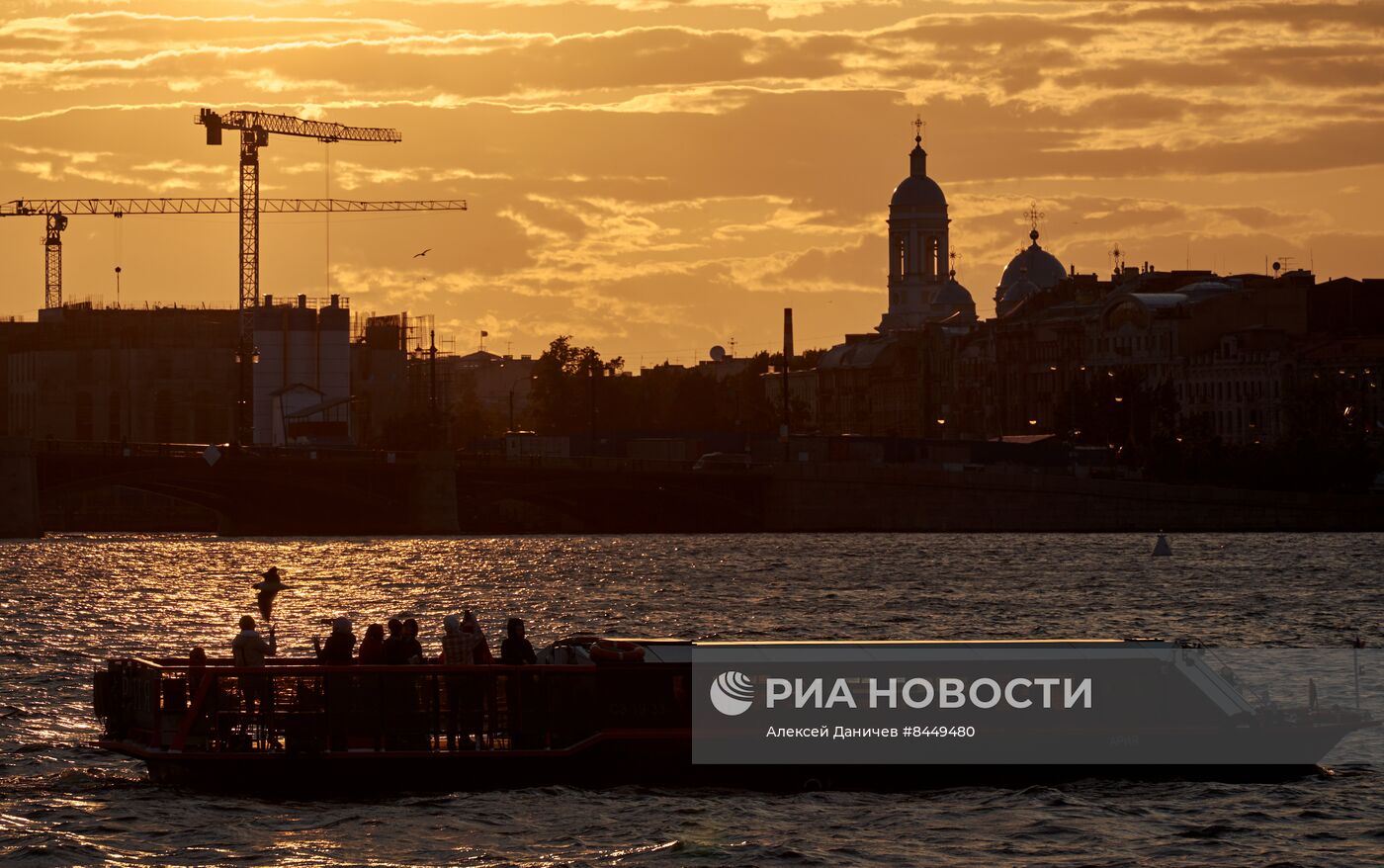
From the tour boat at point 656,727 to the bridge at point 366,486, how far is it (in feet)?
300

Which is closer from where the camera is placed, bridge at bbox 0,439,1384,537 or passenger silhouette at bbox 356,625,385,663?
passenger silhouette at bbox 356,625,385,663

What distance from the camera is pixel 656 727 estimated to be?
116 feet

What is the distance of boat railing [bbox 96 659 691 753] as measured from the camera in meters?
35.3

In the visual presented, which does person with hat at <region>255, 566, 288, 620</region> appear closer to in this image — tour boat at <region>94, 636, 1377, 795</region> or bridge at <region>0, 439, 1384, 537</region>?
tour boat at <region>94, 636, 1377, 795</region>

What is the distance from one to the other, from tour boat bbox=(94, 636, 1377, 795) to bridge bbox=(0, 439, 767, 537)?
91502 mm

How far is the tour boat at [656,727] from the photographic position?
115 feet

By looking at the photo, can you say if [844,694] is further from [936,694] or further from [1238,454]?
[1238,454]

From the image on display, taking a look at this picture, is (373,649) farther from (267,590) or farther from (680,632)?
(680,632)

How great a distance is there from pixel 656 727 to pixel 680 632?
28889 millimetres

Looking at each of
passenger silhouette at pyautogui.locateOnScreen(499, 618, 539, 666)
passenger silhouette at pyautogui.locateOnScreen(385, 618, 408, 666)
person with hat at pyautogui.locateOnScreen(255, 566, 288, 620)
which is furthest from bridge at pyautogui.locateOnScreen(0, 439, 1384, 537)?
passenger silhouette at pyautogui.locateOnScreen(499, 618, 539, 666)

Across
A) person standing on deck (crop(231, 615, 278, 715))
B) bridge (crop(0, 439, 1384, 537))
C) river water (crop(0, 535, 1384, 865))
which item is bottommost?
river water (crop(0, 535, 1384, 865))

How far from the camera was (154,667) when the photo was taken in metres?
36.1

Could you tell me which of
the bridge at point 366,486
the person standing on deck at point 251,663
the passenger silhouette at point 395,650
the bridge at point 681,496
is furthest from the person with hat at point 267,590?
the bridge at point 681,496

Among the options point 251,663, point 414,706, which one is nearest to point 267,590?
point 251,663
